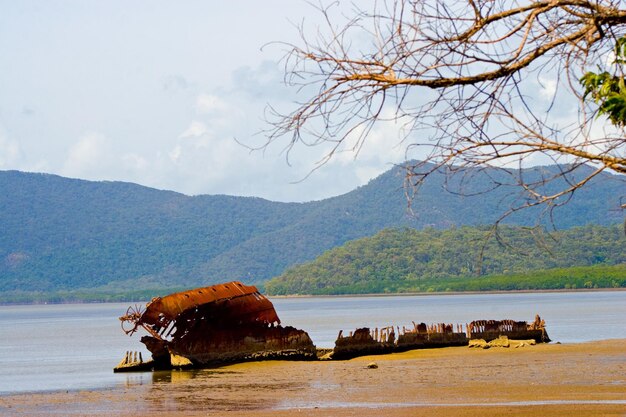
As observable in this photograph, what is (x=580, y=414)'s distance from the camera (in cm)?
1972

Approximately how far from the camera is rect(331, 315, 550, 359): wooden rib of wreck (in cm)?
3656

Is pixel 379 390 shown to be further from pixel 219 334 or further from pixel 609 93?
pixel 609 93

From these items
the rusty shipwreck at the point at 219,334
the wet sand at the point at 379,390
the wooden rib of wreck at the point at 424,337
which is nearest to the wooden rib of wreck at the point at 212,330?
the rusty shipwreck at the point at 219,334

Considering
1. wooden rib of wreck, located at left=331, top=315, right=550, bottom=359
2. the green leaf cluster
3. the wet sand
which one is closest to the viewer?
the green leaf cluster

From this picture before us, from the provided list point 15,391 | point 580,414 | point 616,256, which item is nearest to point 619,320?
point 15,391

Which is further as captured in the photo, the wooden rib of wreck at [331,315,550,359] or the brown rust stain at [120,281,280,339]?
the wooden rib of wreck at [331,315,550,359]

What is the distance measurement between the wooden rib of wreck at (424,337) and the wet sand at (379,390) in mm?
784

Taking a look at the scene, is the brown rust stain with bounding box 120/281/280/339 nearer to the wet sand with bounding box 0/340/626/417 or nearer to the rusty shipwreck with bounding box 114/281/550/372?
the rusty shipwreck with bounding box 114/281/550/372

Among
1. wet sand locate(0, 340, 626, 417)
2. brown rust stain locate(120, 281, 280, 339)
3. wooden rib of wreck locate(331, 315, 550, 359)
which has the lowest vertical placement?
wet sand locate(0, 340, 626, 417)

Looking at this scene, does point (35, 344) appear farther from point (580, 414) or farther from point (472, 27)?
point (472, 27)

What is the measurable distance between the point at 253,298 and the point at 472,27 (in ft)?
89.2

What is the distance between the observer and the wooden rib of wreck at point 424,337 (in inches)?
1439

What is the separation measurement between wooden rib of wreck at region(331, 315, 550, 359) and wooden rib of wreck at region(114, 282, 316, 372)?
4.58ft

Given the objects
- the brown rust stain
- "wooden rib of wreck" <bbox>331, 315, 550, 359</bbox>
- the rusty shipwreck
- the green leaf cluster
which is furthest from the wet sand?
the green leaf cluster
